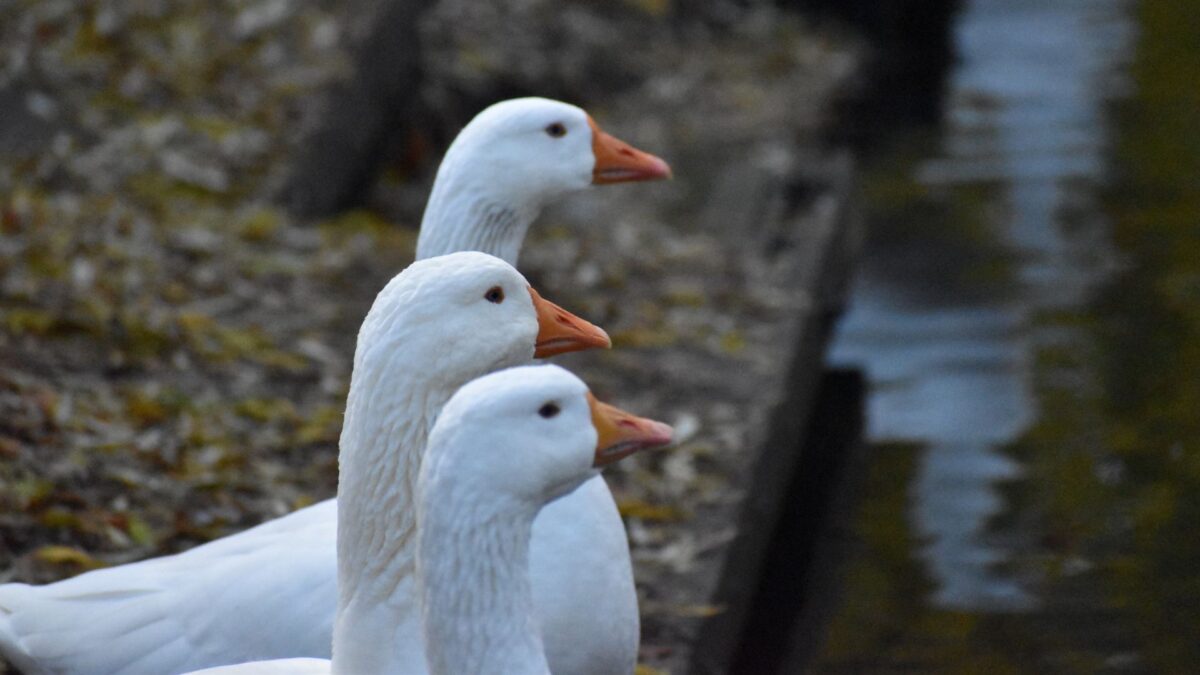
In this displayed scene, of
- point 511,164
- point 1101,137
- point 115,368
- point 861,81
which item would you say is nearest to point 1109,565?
point 511,164

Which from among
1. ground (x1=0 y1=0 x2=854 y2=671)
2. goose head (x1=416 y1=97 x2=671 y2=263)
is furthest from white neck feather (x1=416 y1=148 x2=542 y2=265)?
ground (x1=0 y1=0 x2=854 y2=671)

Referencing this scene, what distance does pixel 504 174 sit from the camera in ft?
13.2

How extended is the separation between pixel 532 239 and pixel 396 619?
4.65 metres

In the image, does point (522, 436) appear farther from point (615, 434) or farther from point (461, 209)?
point (461, 209)

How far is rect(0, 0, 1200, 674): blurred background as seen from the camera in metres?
4.92

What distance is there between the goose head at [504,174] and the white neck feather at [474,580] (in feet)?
4.55

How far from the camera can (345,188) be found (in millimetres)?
7375

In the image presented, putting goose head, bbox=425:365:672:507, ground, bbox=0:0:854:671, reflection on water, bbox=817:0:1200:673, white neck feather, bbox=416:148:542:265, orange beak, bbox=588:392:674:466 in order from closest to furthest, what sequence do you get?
goose head, bbox=425:365:672:507 → orange beak, bbox=588:392:674:466 → white neck feather, bbox=416:148:542:265 → ground, bbox=0:0:854:671 → reflection on water, bbox=817:0:1200:673

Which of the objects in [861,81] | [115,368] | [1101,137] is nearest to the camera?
[115,368]

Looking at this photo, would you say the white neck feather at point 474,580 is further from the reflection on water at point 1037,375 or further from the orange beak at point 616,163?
the reflection on water at point 1037,375

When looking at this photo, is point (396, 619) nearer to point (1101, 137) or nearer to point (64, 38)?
point (64, 38)

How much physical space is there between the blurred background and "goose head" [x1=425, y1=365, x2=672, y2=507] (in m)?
1.67

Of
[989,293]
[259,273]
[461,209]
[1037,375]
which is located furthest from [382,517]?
[989,293]

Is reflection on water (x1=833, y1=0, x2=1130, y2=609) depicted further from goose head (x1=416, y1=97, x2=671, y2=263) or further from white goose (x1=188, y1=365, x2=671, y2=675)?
white goose (x1=188, y1=365, x2=671, y2=675)
